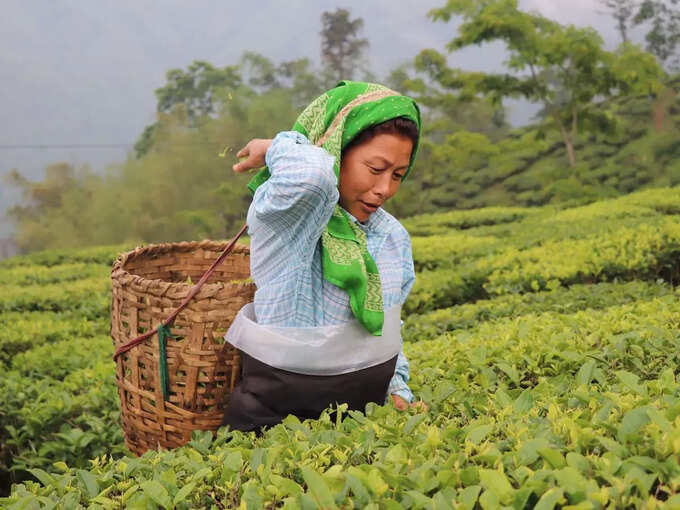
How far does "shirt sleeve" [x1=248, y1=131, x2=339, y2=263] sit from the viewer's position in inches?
64.1

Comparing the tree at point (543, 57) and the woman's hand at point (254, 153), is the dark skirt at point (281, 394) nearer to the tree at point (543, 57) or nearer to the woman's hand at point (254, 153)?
the woman's hand at point (254, 153)

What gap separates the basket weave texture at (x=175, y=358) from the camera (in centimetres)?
189

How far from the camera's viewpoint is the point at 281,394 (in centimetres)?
182

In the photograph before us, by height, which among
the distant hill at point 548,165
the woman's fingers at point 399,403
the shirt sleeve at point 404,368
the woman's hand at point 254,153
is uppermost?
the woman's hand at point 254,153

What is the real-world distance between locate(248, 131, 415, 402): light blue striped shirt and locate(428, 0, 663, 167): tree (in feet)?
46.3

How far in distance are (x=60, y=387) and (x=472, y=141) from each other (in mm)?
15064

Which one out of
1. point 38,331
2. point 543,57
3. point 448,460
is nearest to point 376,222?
point 448,460

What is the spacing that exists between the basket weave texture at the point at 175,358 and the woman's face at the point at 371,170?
16.2 inches

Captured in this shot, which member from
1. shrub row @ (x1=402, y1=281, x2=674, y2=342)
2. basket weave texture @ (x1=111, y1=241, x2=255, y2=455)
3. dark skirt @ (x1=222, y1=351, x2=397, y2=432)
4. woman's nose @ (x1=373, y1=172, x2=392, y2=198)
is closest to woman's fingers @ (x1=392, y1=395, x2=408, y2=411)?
dark skirt @ (x1=222, y1=351, x2=397, y2=432)

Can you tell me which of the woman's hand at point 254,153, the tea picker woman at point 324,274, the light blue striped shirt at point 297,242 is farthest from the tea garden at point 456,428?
the woman's hand at point 254,153

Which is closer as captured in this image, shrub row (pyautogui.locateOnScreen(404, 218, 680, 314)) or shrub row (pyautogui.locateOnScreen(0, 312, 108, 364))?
shrub row (pyautogui.locateOnScreen(0, 312, 108, 364))

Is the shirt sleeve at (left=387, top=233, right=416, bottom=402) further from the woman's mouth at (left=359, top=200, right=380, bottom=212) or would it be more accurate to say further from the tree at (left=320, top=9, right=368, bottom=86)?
the tree at (left=320, top=9, right=368, bottom=86)

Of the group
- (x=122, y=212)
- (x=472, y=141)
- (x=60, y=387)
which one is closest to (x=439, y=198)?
(x=472, y=141)

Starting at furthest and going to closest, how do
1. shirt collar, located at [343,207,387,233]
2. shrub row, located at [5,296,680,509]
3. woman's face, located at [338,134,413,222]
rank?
1. shirt collar, located at [343,207,387,233]
2. woman's face, located at [338,134,413,222]
3. shrub row, located at [5,296,680,509]
